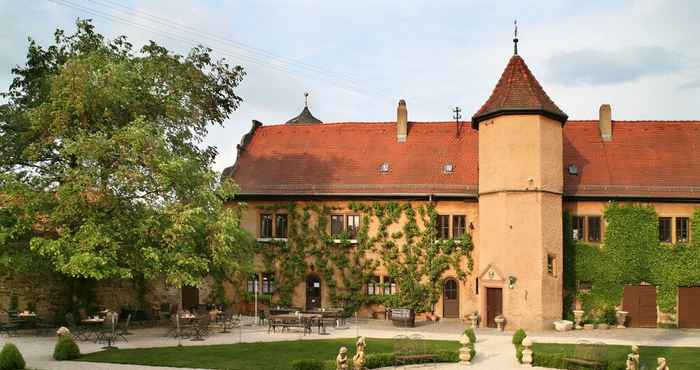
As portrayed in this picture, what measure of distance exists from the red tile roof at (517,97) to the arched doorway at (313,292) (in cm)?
1042

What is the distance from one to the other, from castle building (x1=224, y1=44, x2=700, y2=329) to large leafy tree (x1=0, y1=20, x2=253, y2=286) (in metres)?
8.27

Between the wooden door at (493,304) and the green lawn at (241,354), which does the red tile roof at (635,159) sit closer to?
the wooden door at (493,304)

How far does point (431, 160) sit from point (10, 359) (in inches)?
855

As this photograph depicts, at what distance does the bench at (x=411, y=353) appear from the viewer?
1967cm

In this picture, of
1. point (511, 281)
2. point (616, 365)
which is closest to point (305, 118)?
point (511, 281)

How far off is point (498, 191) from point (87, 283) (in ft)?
56.2

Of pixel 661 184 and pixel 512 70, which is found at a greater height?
pixel 512 70

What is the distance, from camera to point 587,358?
19219mm

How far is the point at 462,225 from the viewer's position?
1300 inches

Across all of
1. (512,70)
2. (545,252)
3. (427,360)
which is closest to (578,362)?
(427,360)

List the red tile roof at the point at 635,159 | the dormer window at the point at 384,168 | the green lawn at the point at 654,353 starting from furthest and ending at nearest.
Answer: the dormer window at the point at 384,168, the red tile roof at the point at 635,159, the green lawn at the point at 654,353

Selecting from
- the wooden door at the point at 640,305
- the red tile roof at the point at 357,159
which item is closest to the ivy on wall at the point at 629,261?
the wooden door at the point at 640,305

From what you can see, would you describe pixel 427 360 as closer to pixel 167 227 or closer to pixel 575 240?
pixel 167 227

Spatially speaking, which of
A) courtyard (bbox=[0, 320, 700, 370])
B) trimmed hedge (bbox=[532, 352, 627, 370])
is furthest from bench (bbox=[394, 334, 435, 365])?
trimmed hedge (bbox=[532, 352, 627, 370])
